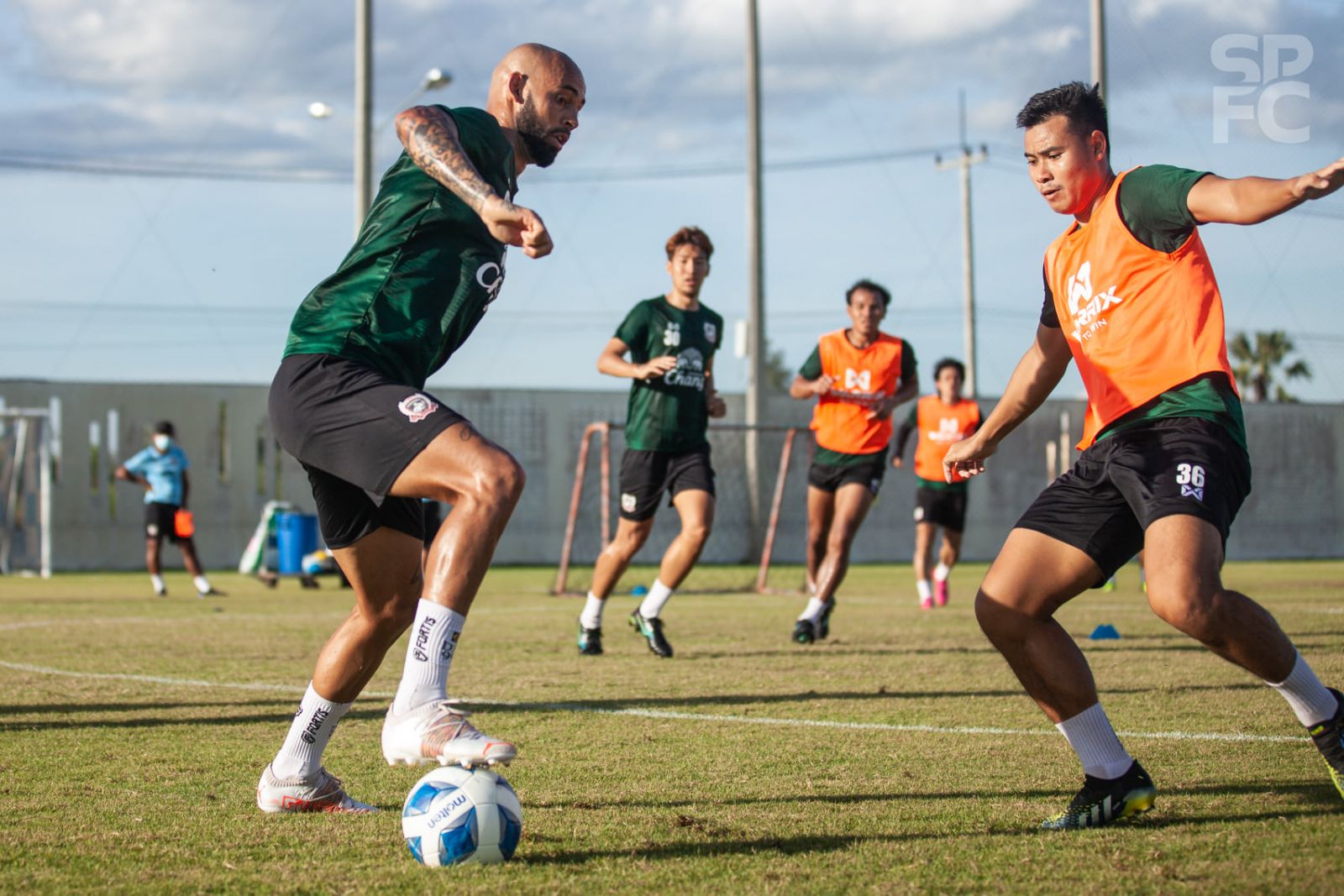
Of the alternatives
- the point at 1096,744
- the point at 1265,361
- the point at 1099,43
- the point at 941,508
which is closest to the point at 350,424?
the point at 1096,744

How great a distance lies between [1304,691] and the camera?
4004 millimetres

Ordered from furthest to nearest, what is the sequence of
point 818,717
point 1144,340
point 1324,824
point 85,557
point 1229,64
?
point 85,557, point 1229,64, point 818,717, point 1144,340, point 1324,824

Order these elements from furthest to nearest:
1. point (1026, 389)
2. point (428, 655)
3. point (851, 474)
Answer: point (851, 474) < point (1026, 389) < point (428, 655)

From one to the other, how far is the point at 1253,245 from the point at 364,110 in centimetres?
1381

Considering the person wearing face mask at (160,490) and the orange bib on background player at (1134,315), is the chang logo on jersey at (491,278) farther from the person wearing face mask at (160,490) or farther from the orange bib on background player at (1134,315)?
the person wearing face mask at (160,490)

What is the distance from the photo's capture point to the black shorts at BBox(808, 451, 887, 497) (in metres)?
10.4

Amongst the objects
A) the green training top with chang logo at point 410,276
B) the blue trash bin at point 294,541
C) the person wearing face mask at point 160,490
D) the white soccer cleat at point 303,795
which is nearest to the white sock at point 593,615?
the white soccer cleat at point 303,795

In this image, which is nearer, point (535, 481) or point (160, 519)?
point (160, 519)

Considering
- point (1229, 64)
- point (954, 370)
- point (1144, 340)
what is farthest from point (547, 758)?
point (1229, 64)

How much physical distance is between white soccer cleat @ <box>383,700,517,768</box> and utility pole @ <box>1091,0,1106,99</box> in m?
20.3

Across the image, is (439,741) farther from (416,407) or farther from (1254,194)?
(1254,194)

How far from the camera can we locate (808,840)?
3.75m

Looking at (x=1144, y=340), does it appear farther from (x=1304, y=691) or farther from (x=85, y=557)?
(x=85, y=557)

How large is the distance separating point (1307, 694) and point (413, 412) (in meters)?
2.66
